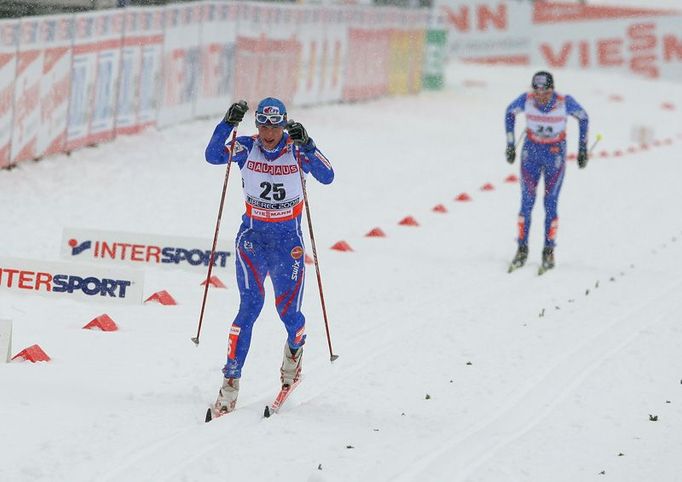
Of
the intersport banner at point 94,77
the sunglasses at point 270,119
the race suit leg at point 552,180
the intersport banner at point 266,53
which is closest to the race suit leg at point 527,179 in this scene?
the race suit leg at point 552,180

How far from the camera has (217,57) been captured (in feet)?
82.2

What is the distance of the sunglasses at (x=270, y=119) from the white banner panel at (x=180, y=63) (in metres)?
14.2

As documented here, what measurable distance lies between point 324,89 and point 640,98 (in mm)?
12177

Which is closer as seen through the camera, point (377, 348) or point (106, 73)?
point (377, 348)

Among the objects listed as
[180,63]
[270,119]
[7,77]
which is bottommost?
[180,63]

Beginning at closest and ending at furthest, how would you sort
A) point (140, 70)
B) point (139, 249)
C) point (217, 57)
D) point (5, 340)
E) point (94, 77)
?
point (5, 340) < point (139, 249) < point (94, 77) < point (140, 70) < point (217, 57)

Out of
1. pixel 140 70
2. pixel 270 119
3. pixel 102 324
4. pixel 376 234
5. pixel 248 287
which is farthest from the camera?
pixel 140 70

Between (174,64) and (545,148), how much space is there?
10.1 meters

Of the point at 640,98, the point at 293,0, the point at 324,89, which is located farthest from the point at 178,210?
the point at 640,98

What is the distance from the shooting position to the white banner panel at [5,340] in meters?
9.48

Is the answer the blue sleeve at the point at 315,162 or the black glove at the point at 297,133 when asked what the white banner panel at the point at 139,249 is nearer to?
the blue sleeve at the point at 315,162

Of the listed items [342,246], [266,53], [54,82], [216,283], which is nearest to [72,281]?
[216,283]

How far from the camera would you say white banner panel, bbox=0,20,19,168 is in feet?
Result: 57.8

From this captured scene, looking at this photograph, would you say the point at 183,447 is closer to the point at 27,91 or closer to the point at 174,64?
the point at 27,91
